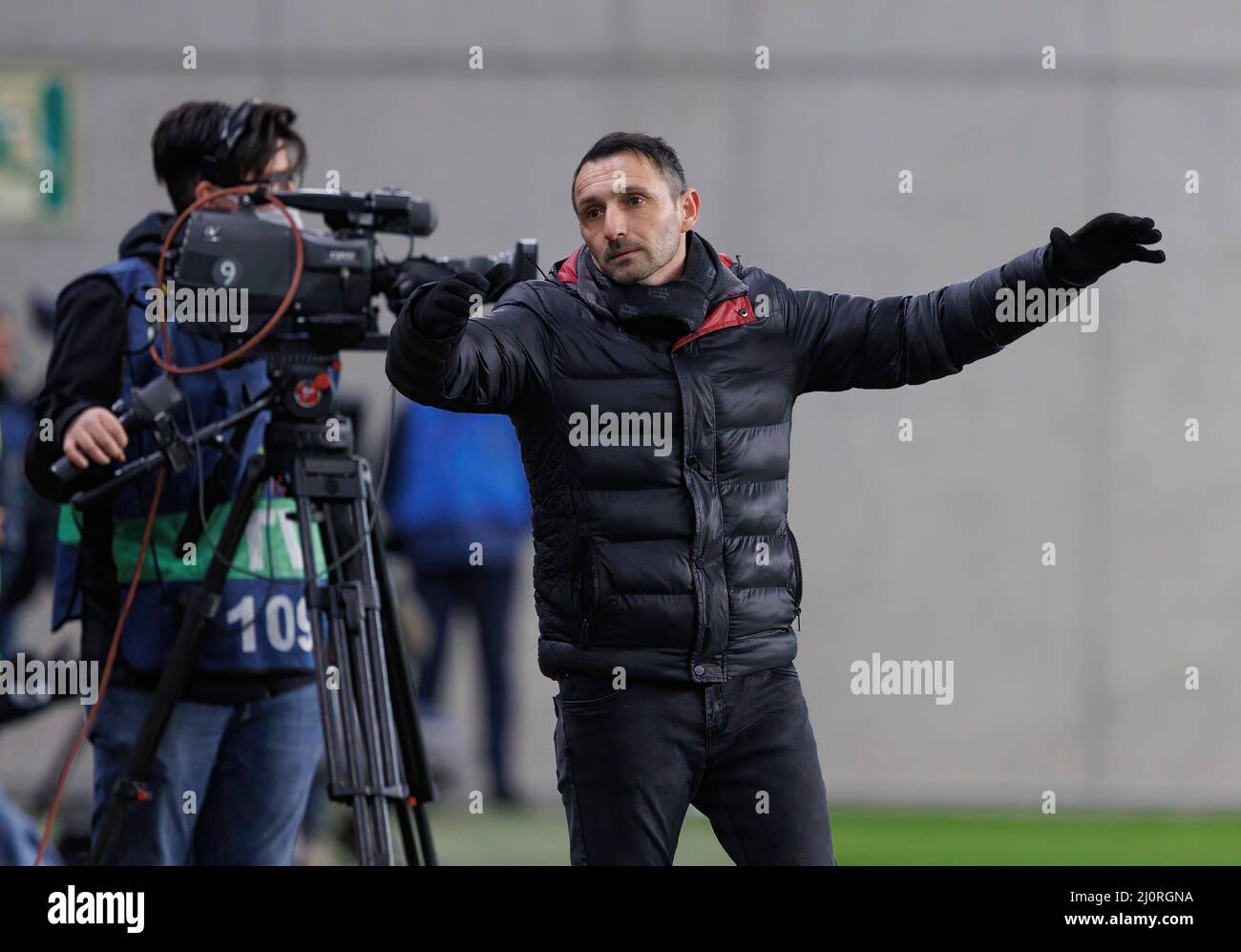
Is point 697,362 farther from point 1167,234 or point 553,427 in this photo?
point 1167,234

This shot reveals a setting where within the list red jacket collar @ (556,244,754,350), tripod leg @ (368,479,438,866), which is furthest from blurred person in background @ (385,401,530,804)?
red jacket collar @ (556,244,754,350)

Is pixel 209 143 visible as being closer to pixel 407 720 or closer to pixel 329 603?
pixel 329 603

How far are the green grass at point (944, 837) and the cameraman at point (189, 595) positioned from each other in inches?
83.0

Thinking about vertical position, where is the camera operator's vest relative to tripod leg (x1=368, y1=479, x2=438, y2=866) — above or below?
above

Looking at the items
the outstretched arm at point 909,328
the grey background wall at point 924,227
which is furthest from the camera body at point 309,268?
the grey background wall at point 924,227

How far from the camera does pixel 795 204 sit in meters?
7.91

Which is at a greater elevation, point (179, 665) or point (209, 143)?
point (209, 143)

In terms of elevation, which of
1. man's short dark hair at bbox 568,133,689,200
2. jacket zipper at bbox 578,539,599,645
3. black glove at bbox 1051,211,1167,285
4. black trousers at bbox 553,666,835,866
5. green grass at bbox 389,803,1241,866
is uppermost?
man's short dark hair at bbox 568,133,689,200

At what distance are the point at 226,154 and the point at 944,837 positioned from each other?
3943 millimetres

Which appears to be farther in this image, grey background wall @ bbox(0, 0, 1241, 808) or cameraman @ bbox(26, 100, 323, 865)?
grey background wall @ bbox(0, 0, 1241, 808)

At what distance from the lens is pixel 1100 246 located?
10.8 feet

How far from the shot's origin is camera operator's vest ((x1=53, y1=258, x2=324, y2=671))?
383cm

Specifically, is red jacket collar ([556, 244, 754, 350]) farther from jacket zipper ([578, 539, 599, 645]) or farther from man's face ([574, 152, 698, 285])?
jacket zipper ([578, 539, 599, 645])

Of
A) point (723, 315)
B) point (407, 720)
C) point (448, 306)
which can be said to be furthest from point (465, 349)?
point (407, 720)
